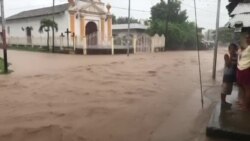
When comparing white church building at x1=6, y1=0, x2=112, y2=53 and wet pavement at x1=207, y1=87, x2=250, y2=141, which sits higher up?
white church building at x1=6, y1=0, x2=112, y2=53

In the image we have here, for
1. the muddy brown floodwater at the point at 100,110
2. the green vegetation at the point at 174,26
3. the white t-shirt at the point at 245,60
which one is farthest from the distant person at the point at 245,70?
the green vegetation at the point at 174,26

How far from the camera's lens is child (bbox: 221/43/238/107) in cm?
706

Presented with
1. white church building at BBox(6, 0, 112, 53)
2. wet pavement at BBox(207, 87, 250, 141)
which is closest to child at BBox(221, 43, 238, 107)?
wet pavement at BBox(207, 87, 250, 141)

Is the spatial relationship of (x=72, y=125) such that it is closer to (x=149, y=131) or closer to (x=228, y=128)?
(x=149, y=131)

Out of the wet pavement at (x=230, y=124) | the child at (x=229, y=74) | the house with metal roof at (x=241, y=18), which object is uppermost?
the house with metal roof at (x=241, y=18)

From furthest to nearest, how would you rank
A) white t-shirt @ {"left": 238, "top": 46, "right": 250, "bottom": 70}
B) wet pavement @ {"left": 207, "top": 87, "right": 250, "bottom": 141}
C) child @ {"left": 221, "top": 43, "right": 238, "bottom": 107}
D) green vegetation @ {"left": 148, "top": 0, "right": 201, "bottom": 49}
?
green vegetation @ {"left": 148, "top": 0, "right": 201, "bottom": 49}, child @ {"left": 221, "top": 43, "right": 238, "bottom": 107}, white t-shirt @ {"left": 238, "top": 46, "right": 250, "bottom": 70}, wet pavement @ {"left": 207, "top": 87, "right": 250, "bottom": 141}

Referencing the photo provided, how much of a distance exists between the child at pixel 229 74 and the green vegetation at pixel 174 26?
113ft

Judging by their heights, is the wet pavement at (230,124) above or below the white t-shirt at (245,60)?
below

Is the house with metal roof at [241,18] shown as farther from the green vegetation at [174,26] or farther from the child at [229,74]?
the green vegetation at [174,26]

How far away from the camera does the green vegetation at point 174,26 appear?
42625 mm

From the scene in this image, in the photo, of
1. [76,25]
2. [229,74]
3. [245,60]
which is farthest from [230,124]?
[76,25]

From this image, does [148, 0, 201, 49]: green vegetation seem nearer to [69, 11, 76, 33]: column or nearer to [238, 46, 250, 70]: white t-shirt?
[69, 11, 76, 33]: column

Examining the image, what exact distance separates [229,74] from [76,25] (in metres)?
28.1

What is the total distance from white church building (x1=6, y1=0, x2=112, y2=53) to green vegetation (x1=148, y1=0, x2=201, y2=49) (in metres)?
8.05
